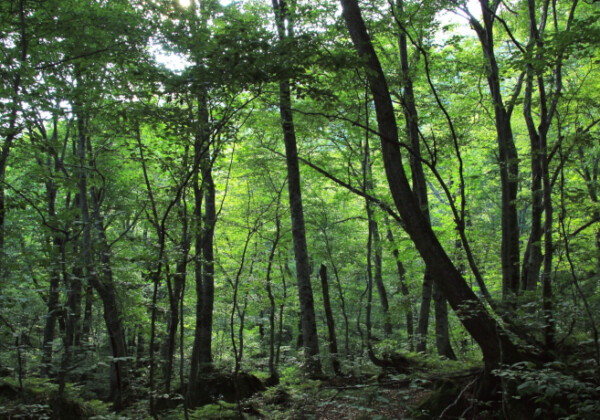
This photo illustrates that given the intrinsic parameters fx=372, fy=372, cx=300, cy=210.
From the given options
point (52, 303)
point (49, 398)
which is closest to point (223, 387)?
point (49, 398)

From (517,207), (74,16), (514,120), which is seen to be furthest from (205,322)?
(514,120)

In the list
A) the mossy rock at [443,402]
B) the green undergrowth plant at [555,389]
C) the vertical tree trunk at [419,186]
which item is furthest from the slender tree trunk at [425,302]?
the green undergrowth plant at [555,389]

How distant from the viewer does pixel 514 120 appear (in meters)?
16.9

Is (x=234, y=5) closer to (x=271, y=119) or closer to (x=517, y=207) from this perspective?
(x=271, y=119)

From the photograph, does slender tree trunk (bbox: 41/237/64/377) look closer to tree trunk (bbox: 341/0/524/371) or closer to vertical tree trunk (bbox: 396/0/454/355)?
tree trunk (bbox: 341/0/524/371)

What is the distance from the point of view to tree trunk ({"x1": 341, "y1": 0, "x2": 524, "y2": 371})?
4.45 m

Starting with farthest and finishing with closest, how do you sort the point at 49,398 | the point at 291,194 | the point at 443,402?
the point at 291,194
the point at 49,398
the point at 443,402

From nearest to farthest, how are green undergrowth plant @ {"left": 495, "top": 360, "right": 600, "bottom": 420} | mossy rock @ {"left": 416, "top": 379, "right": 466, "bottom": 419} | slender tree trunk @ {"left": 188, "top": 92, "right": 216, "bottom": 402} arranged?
green undergrowth plant @ {"left": 495, "top": 360, "right": 600, "bottom": 420} → mossy rock @ {"left": 416, "top": 379, "right": 466, "bottom": 419} → slender tree trunk @ {"left": 188, "top": 92, "right": 216, "bottom": 402}

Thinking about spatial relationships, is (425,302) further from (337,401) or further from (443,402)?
(443,402)

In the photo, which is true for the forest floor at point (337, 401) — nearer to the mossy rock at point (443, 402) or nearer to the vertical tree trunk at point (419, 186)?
the mossy rock at point (443, 402)

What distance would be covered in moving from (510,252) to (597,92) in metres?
5.77

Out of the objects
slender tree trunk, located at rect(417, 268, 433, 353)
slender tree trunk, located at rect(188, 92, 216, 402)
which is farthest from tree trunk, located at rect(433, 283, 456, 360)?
slender tree trunk, located at rect(188, 92, 216, 402)

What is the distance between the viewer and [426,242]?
4.88 metres

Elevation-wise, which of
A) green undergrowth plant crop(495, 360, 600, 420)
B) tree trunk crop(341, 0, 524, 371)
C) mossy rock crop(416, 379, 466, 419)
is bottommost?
mossy rock crop(416, 379, 466, 419)
